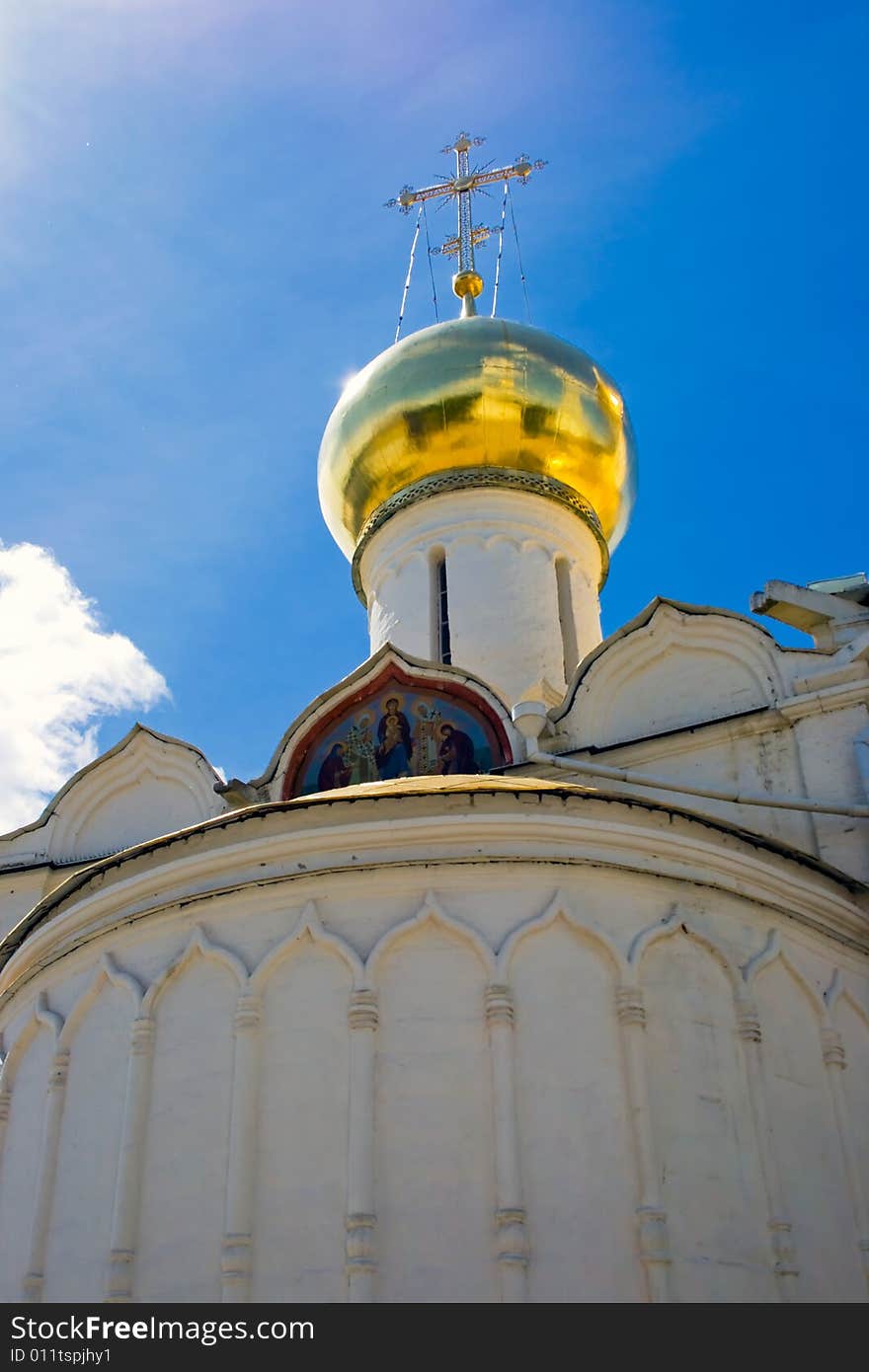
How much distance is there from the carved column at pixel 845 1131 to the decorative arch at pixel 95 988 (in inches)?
120

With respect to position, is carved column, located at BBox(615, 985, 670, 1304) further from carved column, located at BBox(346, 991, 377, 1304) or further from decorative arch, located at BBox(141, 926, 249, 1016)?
decorative arch, located at BBox(141, 926, 249, 1016)

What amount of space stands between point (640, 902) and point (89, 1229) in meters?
2.66

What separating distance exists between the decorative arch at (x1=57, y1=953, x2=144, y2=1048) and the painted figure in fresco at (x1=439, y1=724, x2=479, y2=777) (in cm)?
331

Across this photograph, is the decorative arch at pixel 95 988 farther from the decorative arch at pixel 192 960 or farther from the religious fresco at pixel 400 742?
the religious fresco at pixel 400 742

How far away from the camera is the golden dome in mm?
12297

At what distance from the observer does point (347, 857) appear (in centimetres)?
607

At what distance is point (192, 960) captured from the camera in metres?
6.07

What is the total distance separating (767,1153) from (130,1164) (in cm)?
258

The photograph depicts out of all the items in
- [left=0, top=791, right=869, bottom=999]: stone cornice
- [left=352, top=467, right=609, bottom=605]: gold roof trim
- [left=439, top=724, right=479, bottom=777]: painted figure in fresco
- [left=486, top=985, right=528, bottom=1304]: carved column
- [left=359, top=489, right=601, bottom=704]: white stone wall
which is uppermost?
[left=352, top=467, right=609, bottom=605]: gold roof trim

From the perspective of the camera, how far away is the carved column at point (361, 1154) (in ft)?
16.6

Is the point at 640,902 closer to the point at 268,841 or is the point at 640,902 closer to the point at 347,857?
the point at 347,857

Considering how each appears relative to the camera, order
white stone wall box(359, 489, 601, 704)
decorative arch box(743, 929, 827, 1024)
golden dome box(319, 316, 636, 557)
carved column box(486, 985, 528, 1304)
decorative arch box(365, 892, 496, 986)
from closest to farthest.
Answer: carved column box(486, 985, 528, 1304)
decorative arch box(365, 892, 496, 986)
decorative arch box(743, 929, 827, 1024)
white stone wall box(359, 489, 601, 704)
golden dome box(319, 316, 636, 557)

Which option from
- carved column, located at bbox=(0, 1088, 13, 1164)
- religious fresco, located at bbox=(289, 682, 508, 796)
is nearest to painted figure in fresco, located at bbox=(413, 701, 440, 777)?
religious fresco, located at bbox=(289, 682, 508, 796)

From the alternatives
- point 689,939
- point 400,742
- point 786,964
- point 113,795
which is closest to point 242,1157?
point 689,939
